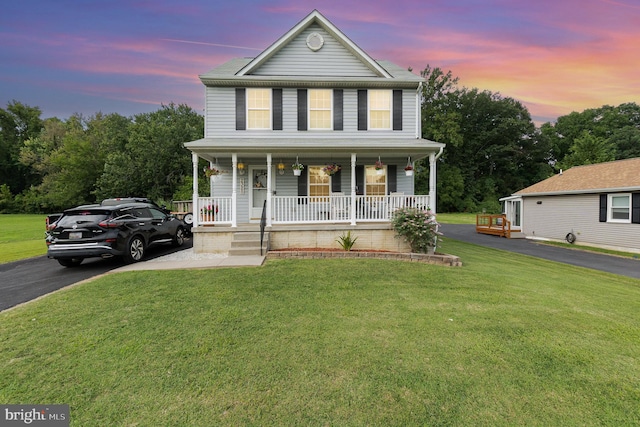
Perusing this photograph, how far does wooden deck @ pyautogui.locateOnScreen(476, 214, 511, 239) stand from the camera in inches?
698

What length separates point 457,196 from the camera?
4053 centimetres

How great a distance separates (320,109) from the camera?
37.7 ft

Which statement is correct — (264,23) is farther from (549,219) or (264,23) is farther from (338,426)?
(549,219)

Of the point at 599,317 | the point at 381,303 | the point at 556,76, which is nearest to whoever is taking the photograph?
the point at 599,317

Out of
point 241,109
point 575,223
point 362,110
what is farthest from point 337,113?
point 575,223

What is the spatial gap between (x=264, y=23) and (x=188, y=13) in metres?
4.19

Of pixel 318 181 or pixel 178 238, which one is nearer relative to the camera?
pixel 178 238

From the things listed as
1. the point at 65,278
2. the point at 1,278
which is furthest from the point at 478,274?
the point at 1,278

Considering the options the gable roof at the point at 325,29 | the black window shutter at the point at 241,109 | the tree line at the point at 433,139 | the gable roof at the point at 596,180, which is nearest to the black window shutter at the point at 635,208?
the gable roof at the point at 596,180

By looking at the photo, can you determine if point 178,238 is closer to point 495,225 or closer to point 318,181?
point 318,181

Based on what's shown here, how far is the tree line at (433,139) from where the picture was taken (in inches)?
1300

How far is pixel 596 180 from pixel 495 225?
5673 mm

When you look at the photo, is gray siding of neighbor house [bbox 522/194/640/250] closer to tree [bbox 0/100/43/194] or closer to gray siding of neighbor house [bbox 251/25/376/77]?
gray siding of neighbor house [bbox 251/25/376/77]

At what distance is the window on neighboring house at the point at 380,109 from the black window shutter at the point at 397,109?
213 mm
